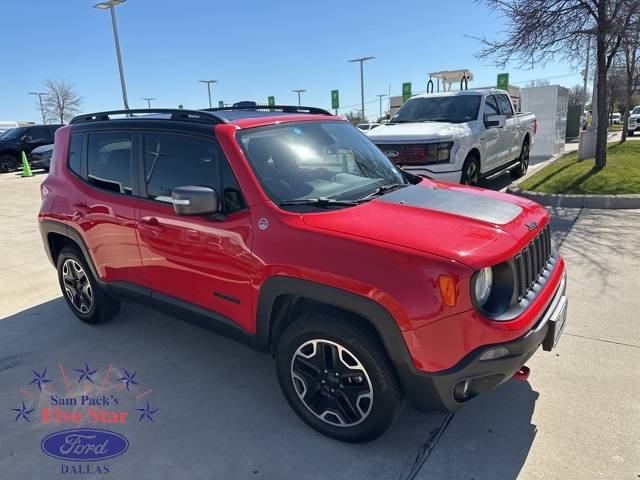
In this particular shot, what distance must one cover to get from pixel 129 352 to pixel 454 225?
109 inches

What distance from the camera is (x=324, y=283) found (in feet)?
8.22

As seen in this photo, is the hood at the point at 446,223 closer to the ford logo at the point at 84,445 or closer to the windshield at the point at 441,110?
the ford logo at the point at 84,445

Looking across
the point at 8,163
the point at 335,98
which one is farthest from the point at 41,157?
the point at 335,98

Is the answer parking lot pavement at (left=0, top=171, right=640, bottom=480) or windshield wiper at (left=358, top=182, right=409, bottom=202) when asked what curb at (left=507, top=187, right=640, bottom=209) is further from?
windshield wiper at (left=358, top=182, right=409, bottom=202)

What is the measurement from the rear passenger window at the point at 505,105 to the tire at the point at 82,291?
8.25 m

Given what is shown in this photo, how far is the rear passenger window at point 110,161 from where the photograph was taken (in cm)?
370

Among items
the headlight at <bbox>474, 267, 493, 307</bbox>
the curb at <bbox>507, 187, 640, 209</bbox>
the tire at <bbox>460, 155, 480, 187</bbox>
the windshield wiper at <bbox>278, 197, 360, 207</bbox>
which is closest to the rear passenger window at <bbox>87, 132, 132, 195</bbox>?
the windshield wiper at <bbox>278, 197, 360, 207</bbox>

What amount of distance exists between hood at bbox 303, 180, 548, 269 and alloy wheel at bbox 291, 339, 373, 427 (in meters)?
0.65

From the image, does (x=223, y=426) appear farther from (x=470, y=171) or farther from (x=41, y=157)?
(x=41, y=157)

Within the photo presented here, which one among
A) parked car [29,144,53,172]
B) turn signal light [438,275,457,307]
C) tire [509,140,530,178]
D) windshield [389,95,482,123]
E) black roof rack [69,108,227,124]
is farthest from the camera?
parked car [29,144,53,172]

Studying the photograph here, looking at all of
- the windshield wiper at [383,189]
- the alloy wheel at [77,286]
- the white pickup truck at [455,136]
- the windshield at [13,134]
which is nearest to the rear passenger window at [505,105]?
the white pickup truck at [455,136]

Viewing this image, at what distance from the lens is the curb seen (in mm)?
7707

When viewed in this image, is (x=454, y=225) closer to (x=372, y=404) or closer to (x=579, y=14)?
(x=372, y=404)

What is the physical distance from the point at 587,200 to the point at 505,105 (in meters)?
3.02
